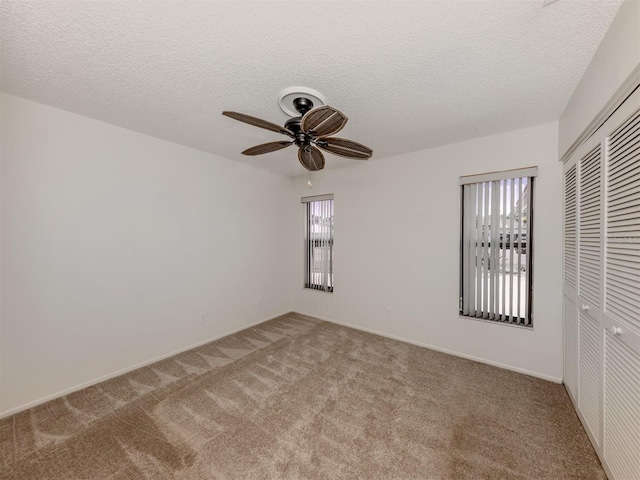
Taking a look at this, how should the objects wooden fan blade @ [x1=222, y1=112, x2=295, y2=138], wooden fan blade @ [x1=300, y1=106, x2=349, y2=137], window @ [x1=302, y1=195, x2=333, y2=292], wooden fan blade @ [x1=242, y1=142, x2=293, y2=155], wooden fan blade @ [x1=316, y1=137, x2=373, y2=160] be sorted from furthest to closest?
window @ [x1=302, y1=195, x2=333, y2=292] < wooden fan blade @ [x1=242, y1=142, x2=293, y2=155] < wooden fan blade @ [x1=316, y1=137, x2=373, y2=160] < wooden fan blade @ [x1=222, y1=112, x2=295, y2=138] < wooden fan blade @ [x1=300, y1=106, x2=349, y2=137]

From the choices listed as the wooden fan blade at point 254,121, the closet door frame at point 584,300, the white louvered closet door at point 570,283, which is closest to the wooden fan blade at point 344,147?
the wooden fan blade at point 254,121

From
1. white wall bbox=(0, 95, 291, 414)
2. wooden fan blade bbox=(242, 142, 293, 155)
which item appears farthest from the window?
wooden fan blade bbox=(242, 142, 293, 155)

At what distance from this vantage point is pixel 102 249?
246 centimetres

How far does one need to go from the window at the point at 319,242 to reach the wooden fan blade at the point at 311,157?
1.67 meters

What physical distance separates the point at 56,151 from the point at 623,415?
441cm

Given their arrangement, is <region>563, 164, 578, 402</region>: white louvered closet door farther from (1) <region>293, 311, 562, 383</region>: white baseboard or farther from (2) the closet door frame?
(1) <region>293, 311, 562, 383</region>: white baseboard

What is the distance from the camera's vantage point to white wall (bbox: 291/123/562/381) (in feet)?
8.14

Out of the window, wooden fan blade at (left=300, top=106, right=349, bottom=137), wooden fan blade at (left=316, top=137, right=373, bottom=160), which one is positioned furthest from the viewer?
the window

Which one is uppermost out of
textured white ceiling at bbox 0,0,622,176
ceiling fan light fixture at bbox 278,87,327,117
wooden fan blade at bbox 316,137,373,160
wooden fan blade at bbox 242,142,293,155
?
textured white ceiling at bbox 0,0,622,176

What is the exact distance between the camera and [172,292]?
9.93 ft

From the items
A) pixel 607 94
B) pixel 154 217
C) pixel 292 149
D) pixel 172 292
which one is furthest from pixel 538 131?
pixel 172 292

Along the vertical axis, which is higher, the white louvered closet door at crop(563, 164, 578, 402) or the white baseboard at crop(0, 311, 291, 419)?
the white louvered closet door at crop(563, 164, 578, 402)

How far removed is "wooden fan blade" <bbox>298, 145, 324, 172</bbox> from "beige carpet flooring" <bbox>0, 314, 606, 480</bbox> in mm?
2166

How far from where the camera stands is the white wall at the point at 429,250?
2480 mm
